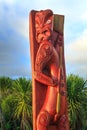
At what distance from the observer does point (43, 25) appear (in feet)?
33.0

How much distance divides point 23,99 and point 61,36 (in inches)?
353

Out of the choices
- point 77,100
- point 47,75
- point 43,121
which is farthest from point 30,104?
point 43,121

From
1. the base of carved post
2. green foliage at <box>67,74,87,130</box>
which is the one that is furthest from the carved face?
green foliage at <box>67,74,87,130</box>

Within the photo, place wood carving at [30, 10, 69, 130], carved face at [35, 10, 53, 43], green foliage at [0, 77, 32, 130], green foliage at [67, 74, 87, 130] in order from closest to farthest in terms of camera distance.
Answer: wood carving at [30, 10, 69, 130], carved face at [35, 10, 53, 43], green foliage at [67, 74, 87, 130], green foliage at [0, 77, 32, 130]

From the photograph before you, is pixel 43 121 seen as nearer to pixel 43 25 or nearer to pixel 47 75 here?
pixel 47 75

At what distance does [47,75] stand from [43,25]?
4.08 ft

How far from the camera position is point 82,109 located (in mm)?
18594

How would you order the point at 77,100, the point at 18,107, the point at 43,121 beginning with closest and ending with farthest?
the point at 43,121
the point at 77,100
the point at 18,107

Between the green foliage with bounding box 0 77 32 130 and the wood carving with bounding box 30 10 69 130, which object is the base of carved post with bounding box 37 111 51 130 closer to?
the wood carving with bounding box 30 10 69 130

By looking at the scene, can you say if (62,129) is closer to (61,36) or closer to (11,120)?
(61,36)

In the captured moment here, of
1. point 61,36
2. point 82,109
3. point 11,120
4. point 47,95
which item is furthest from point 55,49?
point 11,120

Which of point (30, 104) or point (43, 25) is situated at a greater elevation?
point (43, 25)

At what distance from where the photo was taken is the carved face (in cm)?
998

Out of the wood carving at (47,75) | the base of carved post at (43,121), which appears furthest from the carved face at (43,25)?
the base of carved post at (43,121)
